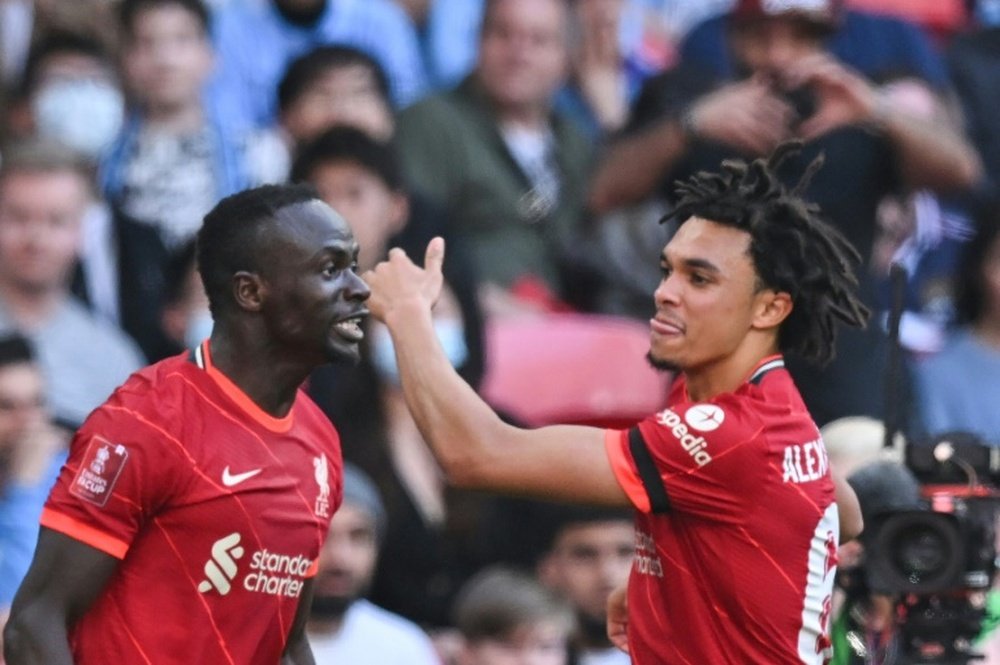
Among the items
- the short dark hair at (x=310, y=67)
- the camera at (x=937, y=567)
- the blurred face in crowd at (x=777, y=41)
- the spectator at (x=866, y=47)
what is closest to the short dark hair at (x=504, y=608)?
the camera at (x=937, y=567)

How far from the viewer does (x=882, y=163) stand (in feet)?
27.5

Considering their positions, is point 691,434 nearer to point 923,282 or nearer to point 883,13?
point 923,282

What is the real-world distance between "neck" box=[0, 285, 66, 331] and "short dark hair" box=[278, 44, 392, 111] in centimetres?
146

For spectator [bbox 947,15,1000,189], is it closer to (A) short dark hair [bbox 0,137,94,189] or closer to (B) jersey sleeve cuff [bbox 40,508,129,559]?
(A) short dark hair [bbox 0,137,94,189]

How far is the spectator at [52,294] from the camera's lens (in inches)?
322

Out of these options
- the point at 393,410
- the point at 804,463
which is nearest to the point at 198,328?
the point at 393,410

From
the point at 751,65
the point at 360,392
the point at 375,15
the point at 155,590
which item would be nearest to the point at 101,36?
the point at 375,15

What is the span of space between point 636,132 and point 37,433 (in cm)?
256

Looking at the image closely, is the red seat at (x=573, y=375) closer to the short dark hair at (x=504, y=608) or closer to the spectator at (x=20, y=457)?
the short dark hair at (x=504, y=608)

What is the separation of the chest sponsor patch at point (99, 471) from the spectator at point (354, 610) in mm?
2380

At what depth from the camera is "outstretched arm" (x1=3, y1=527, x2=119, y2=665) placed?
504cm

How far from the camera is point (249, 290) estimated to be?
5430 mm

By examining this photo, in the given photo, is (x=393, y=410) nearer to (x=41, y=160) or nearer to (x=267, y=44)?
(x=41, y=160)

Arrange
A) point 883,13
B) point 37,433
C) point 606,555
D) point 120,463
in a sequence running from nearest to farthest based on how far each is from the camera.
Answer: point 120,463
point 37,433
point 606,555
point 883,13
